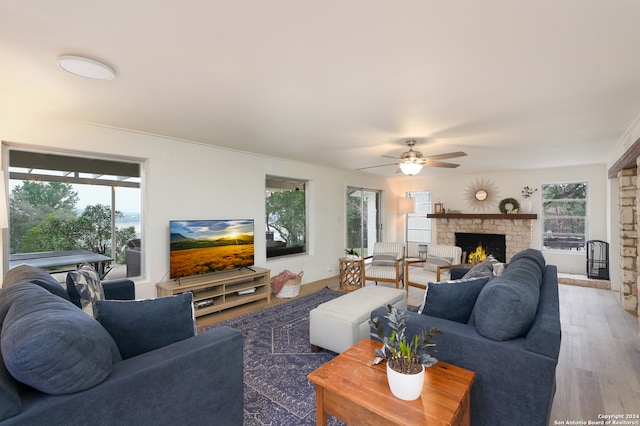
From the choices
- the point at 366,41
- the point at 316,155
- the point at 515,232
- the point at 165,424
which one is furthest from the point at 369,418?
the point at 515,232

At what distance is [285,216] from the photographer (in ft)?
17.2

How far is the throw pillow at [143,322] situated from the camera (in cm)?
142

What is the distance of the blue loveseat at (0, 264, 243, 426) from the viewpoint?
98 centimetres

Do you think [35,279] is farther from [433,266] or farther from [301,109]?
[433,266]

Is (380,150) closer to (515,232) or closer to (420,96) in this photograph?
(420,96)

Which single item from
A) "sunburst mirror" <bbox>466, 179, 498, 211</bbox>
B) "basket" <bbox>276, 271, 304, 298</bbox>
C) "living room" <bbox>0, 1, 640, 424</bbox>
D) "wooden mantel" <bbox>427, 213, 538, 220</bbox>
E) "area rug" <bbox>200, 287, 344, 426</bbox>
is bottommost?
"area rug" <bbox>200, 287, 344, 426</bbox>

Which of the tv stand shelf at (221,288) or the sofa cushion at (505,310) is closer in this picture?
the sofa cushion at (505,310)

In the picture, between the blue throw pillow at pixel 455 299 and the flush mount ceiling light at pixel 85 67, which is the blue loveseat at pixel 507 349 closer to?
the blue throw pillow at pixel 455 299

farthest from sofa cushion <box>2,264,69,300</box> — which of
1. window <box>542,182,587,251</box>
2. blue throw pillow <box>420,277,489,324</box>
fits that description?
window <box>542,182,587,251</box>

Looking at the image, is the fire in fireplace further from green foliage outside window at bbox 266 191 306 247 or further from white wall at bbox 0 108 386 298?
green foliage outside window at bbox 266 191 306 247

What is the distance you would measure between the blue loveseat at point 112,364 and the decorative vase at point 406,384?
830 mm

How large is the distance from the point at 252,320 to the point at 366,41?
315cm

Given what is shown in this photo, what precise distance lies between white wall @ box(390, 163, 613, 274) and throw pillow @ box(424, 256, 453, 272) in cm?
288

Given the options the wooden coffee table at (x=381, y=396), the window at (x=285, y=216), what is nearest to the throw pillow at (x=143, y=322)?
the wooden coffee table at (x=381, y=396)
